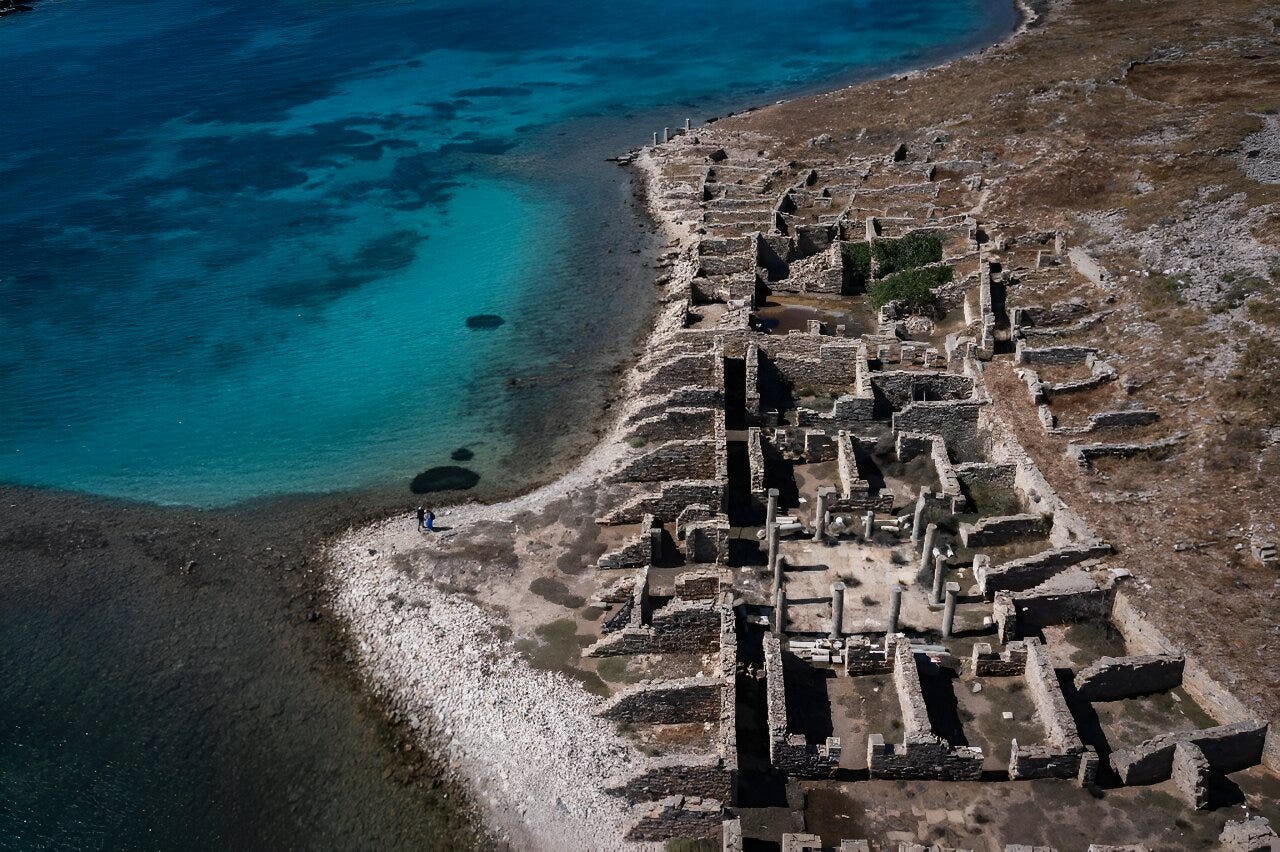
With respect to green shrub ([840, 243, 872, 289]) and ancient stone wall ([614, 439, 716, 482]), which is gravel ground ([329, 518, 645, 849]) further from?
green shrub ([840, 243, 872, 289])

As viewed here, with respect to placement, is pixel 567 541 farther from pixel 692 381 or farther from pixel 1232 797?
pixel 1232 797

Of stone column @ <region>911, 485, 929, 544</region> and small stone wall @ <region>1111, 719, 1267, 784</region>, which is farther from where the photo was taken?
stone column @ <region>911, 485, 929, 544</region>

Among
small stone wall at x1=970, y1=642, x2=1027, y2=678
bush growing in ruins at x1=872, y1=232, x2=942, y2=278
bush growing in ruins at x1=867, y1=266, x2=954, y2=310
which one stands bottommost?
small stone wall at x1=970, y1=642, x2=1027, y2=678

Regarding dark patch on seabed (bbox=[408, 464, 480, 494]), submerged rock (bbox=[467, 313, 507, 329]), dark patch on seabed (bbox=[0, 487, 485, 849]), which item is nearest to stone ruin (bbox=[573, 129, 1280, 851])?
dark patch on seabed (bbox=[408, 464, 480, 494])

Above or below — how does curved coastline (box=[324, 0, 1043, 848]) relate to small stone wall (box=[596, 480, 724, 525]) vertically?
below

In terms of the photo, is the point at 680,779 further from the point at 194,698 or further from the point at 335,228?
the point at 335,228

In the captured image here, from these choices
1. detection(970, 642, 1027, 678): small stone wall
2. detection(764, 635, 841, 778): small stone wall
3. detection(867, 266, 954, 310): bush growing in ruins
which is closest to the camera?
detection(764, 635, 841, 778): small stone wall

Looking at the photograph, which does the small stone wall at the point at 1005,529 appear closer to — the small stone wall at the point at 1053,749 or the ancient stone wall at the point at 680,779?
the small stone wall at the point at 1053,749
